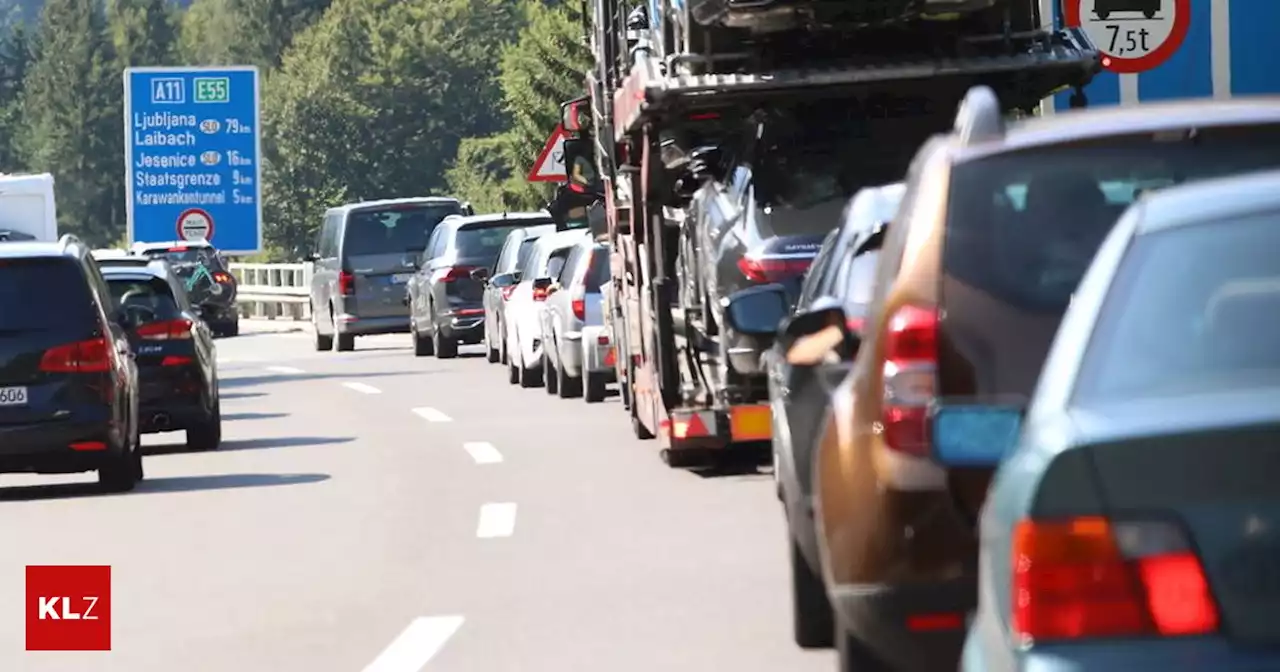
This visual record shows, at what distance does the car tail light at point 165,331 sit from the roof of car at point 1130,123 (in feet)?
51.2

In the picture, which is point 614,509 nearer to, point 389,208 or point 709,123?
point 709,123

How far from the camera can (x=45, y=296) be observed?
18.3 meters

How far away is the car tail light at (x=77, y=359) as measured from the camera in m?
18.2

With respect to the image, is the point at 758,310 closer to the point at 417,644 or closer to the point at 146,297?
the point at 417,644

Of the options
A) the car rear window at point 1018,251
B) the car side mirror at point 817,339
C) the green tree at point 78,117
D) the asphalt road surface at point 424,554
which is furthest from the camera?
the green tree at point 78,117

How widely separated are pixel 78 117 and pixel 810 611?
175282 millimetres

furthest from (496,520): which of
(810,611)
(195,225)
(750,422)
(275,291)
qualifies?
(275,291)

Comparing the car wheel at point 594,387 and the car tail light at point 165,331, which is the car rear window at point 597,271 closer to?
the car wheel at point 594,387

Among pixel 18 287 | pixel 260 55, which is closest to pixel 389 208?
pixel 18 287

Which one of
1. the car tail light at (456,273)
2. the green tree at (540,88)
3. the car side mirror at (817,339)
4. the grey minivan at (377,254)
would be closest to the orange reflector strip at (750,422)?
the car side mirror at (817,339)

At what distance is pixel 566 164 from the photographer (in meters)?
23.5

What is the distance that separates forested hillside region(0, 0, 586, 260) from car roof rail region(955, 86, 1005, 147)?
102 m

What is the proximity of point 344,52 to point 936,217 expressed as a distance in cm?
15168

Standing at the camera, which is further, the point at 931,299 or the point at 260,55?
the point at 260,55
